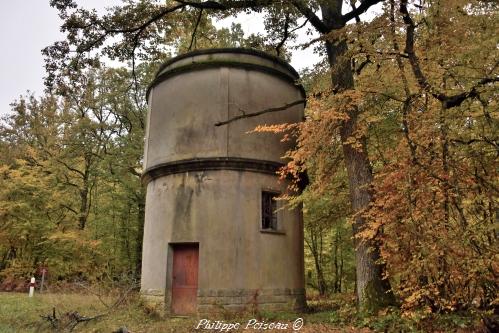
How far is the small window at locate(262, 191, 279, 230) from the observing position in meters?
11.5

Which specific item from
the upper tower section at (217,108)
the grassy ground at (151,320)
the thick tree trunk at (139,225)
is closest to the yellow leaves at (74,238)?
the thick tree trunk at (139,225)

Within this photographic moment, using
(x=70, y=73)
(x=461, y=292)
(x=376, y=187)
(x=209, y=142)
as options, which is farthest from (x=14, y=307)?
(x=461, y=292)

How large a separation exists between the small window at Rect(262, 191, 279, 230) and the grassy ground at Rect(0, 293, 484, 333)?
249 centimetres

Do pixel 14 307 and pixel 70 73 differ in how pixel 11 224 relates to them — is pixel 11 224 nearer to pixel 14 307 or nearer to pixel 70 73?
pixel 14 307

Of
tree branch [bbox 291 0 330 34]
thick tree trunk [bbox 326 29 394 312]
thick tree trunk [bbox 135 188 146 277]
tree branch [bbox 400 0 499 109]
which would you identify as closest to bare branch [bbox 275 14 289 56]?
tree branch [bbox 291 0 330 34]

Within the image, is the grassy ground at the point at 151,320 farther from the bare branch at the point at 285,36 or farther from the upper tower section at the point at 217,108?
the bare branch at the point at 285,36

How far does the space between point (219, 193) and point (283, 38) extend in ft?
21.9

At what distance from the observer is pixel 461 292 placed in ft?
23.5

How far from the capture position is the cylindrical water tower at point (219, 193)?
34.3 ft

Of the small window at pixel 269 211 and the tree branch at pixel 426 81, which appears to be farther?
the small window at pixel 269 211

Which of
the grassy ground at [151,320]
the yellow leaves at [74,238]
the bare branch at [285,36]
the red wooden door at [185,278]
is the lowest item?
the grassy ground at [151,320]

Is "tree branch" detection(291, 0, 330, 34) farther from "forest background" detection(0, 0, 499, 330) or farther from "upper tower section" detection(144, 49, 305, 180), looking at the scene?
"upper tower section" detection(144, 49, 305, 180)

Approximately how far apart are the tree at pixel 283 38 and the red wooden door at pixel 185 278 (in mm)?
4215

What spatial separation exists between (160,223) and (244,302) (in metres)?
3.22
